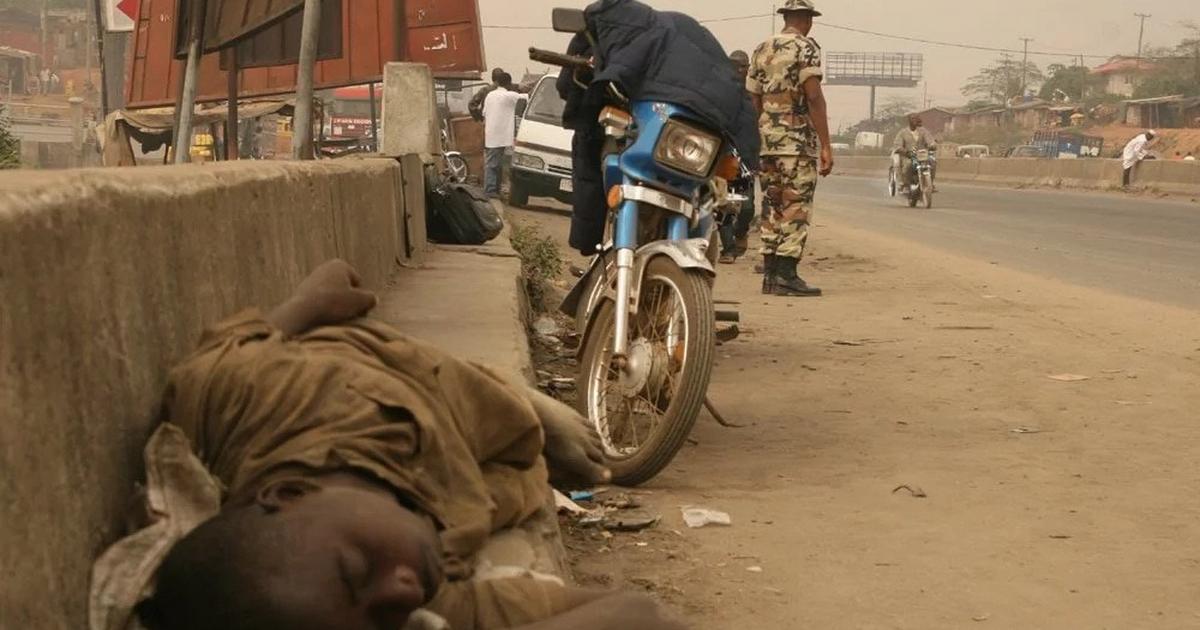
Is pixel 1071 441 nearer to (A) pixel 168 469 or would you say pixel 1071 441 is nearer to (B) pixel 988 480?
(B) pixel 988 480

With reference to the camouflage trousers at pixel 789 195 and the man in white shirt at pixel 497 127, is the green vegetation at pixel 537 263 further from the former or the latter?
the man in white shirt at pixel 497 127

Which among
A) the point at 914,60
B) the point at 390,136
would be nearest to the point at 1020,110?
the point at 914,60

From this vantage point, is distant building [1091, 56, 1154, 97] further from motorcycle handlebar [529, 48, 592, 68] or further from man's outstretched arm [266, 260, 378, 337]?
man's outstretched arm [266, 260, 378, 337]

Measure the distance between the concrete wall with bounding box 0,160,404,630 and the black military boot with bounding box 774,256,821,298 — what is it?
736 centimetres

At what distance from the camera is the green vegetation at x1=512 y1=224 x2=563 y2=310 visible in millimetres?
9094

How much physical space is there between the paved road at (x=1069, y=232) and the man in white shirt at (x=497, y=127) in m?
4.24

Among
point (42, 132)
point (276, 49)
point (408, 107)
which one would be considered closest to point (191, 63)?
point (276, 49)

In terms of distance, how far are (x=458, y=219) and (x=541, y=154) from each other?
9.38 metres

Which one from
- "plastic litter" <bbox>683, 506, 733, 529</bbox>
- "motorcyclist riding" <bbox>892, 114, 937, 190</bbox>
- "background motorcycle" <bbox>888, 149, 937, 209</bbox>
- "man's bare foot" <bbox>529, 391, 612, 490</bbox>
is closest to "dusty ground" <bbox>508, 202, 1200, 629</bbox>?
"plastic litter" <bbox>683, 506, 733, 529</bbox>

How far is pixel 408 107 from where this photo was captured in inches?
427

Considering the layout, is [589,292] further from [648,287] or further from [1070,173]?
[1070,173]

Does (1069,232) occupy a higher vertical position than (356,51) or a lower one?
lower

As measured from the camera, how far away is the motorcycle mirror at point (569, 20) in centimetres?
527

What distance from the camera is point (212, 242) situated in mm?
2959
